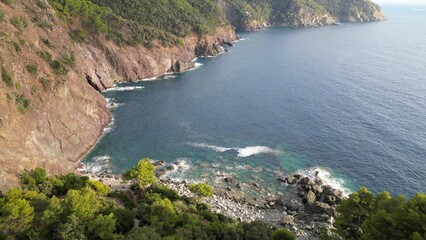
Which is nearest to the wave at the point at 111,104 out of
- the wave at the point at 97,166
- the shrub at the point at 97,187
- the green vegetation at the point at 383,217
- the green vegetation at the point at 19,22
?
the wave at the point at 97,166

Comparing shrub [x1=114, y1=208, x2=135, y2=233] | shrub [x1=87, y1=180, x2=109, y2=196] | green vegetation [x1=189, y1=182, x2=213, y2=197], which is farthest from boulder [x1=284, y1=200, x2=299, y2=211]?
shrub [x1=87, y1=180, x2=109, y2=196]

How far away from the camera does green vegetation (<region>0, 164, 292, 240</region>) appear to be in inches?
1849

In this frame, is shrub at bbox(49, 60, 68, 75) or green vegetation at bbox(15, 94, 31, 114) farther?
shrub at bbox(49, 60, 68, 75)

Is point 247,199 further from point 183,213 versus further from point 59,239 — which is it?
point 59,239

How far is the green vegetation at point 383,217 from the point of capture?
39.9 metres

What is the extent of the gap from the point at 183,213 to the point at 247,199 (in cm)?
2141

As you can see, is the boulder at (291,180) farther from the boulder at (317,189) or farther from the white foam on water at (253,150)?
the white foam on water at (253,150)

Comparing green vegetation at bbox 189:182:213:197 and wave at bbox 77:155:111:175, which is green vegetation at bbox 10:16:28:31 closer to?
wave at bbox 77:155:111:175

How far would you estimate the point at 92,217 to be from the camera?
50.8 meters

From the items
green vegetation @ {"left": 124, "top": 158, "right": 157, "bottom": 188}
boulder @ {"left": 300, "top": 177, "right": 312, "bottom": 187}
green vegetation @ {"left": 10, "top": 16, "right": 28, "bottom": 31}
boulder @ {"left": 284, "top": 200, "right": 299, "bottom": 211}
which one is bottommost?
boulder @ {"left": 284, "top": 200, "right": 299, "bottom": 211}

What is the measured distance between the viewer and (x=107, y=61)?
140500 mm

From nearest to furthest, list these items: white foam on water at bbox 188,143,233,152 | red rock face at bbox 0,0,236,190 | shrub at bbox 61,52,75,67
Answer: red rock face at bbox 0,0,236,190 → white foam on water at bbox 188,143,233,152 → shrub at bbox 61,52,75,67

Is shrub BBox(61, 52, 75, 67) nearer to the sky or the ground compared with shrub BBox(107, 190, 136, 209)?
nearer to the sky

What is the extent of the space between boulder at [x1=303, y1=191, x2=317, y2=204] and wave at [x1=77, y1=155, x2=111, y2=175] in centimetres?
4569
